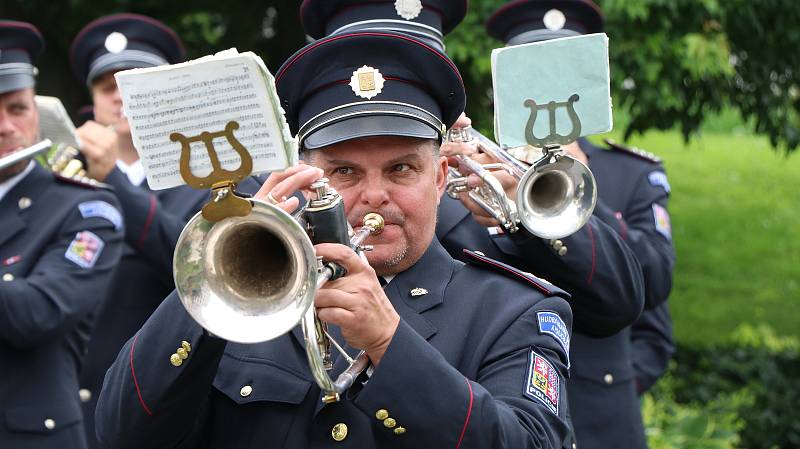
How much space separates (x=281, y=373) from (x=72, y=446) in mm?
2240

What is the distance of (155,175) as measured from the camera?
8.29 feet

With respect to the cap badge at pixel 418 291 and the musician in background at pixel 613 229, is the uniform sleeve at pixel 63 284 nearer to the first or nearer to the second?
the musician in background at pixel 613 229

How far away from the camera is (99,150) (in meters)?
5.45

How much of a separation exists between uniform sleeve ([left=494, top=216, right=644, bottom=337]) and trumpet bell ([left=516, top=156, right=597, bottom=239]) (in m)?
0.15

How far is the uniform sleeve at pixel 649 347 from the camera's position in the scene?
614 cm

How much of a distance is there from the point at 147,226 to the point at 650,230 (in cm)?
206

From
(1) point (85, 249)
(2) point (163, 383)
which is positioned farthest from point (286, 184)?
(1) point (85, 249)

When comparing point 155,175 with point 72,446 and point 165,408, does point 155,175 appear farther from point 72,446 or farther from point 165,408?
point 72,446

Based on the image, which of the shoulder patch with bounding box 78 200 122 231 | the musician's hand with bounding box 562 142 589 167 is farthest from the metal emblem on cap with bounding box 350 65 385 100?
the shoulder patch with bounding box 78 200 122 231

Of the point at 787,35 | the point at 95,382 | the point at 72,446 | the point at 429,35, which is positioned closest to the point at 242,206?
the point at 429,35

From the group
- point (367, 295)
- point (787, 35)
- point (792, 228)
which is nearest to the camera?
point (367, 295)

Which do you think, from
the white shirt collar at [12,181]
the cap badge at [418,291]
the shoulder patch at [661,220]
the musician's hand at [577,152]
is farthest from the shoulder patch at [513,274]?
the white shirt collar at [12,181]

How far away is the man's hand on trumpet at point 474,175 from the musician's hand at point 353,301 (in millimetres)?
1291

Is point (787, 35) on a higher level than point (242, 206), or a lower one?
lower
